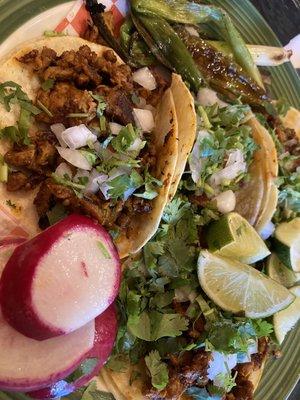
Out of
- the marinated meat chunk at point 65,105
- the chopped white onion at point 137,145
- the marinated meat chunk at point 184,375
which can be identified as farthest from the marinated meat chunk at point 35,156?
the marinated meat chunk at point 184,375

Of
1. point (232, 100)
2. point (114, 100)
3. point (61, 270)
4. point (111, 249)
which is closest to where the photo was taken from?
point (61, 270)

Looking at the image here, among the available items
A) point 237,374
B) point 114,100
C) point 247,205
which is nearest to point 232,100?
point 247,205

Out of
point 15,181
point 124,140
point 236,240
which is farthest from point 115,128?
point 236,240

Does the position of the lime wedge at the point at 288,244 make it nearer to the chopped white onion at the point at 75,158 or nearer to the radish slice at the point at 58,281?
the radish slice at the point at 58,281

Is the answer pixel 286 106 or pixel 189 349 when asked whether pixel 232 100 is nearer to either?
pixel 286 106

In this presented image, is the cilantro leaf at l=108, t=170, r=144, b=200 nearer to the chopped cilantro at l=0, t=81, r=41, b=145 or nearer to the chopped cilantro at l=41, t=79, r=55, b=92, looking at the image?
the chopped cilantro at l=0, t=81, r=41, b=145

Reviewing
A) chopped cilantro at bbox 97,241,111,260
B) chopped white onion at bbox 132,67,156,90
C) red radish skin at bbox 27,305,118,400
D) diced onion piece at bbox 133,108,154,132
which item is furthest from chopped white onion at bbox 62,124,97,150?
red radish skin at bbox 27,305,118,400

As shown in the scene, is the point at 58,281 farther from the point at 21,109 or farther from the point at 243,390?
the point at 243,390
